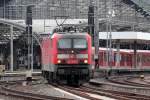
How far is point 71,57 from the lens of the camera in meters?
29.0

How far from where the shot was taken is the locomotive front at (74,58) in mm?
28891

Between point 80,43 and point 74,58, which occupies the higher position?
point 80,43

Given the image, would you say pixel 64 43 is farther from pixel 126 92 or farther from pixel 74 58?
pixel 126 92

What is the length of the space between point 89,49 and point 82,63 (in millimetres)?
994

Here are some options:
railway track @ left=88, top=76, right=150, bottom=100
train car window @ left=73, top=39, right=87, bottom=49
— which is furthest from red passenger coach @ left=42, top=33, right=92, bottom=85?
railway track @ left=88, top=76, right=150, bottom=100

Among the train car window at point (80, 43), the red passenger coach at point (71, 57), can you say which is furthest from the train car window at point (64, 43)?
the train car window at point (80, 43)

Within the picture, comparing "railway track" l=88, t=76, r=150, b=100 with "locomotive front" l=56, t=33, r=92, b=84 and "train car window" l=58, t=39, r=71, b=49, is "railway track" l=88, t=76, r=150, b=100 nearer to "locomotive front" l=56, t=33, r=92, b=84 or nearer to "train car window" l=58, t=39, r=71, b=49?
"locomotive front" l=56, t=33, r=92, b=84

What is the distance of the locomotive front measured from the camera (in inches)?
1137

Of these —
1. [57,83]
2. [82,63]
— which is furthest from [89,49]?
[57,83]

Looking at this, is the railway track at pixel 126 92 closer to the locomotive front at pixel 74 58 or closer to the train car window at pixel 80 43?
the locomotive front at pixel 74 58

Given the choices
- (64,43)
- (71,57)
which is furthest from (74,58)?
(64,43)

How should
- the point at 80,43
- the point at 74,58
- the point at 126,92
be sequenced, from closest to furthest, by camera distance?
the point at 126,92 → the point at 74,58 → the point at 80,43

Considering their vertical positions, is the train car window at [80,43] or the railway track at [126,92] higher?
the train car window at [80,43]

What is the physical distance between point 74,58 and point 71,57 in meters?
0.19
